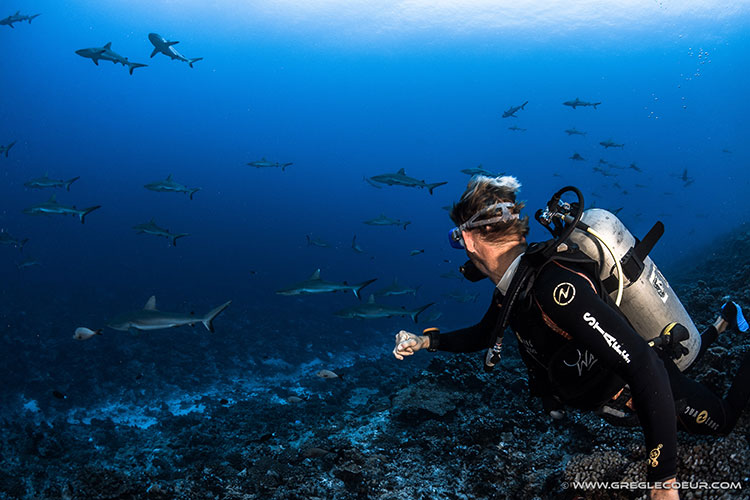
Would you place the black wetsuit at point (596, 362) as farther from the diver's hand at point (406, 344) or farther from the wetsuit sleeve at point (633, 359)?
the diver's hand at point (406, 344)

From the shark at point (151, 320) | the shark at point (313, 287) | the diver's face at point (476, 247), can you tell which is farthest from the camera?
the shark at point (313, 287)

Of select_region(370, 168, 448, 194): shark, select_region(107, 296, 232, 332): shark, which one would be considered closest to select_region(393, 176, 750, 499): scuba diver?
select_region(107, 296, 232, 332): shark

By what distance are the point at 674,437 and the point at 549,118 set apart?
20758cm

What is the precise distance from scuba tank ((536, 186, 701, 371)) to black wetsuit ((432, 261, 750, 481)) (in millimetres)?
257

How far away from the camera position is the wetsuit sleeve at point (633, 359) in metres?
1.78

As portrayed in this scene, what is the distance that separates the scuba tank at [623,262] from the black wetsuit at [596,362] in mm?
257

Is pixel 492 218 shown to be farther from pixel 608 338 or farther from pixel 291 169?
pixel 291 169

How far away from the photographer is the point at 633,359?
5.91ft

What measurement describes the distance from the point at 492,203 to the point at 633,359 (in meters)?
1.13

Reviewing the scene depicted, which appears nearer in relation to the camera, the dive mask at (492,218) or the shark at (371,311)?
the dive mask at (492,218)

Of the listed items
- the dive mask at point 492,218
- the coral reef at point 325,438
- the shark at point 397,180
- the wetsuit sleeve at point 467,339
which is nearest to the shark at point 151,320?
the coral reef at point 325,438

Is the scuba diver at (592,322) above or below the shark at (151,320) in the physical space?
above

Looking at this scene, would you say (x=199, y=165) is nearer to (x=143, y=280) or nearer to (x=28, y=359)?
(x=143, y=280)

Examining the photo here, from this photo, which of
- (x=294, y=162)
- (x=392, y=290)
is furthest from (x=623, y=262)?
(x=294, y=162)
